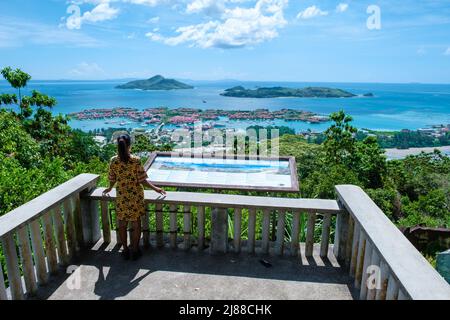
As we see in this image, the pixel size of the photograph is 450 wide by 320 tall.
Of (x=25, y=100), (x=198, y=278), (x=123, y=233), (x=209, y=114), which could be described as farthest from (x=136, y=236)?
(x=209, y=114)

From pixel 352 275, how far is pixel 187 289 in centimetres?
143

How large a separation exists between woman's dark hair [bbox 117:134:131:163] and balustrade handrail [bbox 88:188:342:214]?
48cm

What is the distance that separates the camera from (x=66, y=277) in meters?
2.94

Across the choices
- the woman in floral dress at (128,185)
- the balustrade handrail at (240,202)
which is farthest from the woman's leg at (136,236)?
the balustrade handrail at (240,202)

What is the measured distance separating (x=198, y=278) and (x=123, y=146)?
1.30m

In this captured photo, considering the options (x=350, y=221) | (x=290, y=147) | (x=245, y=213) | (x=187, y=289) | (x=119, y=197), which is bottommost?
(x=290, y=147)

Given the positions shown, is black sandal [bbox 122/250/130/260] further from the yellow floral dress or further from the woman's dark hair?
the woman's dark hair

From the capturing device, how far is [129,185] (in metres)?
3.03

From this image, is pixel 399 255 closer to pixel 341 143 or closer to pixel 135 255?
pixel 135 255

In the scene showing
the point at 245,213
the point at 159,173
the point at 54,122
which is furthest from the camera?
the point at 54,122

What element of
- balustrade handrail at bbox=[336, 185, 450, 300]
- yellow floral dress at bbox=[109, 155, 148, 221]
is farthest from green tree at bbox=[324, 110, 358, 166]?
yellow floral dress at bbox=[109, 155, 148, 221]

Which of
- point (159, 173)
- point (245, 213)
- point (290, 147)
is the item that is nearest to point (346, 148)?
point (290, 147)

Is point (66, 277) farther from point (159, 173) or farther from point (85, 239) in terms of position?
point (159, 173)
